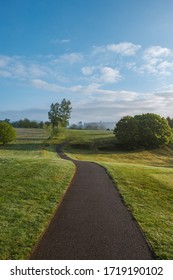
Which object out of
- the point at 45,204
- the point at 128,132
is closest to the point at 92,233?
the point at 45,204

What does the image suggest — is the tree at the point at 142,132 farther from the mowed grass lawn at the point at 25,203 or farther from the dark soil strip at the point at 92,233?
the dark soil strip at the point at 92,233

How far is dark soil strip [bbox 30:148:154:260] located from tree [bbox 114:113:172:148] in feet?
209

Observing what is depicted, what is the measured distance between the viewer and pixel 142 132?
76.9 m

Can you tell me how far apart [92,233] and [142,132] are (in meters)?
70.6

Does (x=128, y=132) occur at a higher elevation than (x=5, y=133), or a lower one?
higher

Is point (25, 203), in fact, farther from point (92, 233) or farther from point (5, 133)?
point (5, 133)

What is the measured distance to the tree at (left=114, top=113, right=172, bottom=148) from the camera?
75875mm

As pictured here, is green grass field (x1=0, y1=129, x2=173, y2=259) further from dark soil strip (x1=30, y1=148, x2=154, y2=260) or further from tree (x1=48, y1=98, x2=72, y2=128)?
tree (x1=48, y1=98, x2=72, y2=128)

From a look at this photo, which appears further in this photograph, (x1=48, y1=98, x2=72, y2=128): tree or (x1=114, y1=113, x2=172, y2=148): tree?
(x1=48, y1=98, x2=72, y2=128): tree

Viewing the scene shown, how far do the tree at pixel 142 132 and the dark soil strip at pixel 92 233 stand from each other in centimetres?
6367

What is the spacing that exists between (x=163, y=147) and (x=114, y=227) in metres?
73.7

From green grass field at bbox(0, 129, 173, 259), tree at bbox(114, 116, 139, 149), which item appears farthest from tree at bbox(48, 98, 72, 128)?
green grass field at bbox(0, 129, 173, 259)
